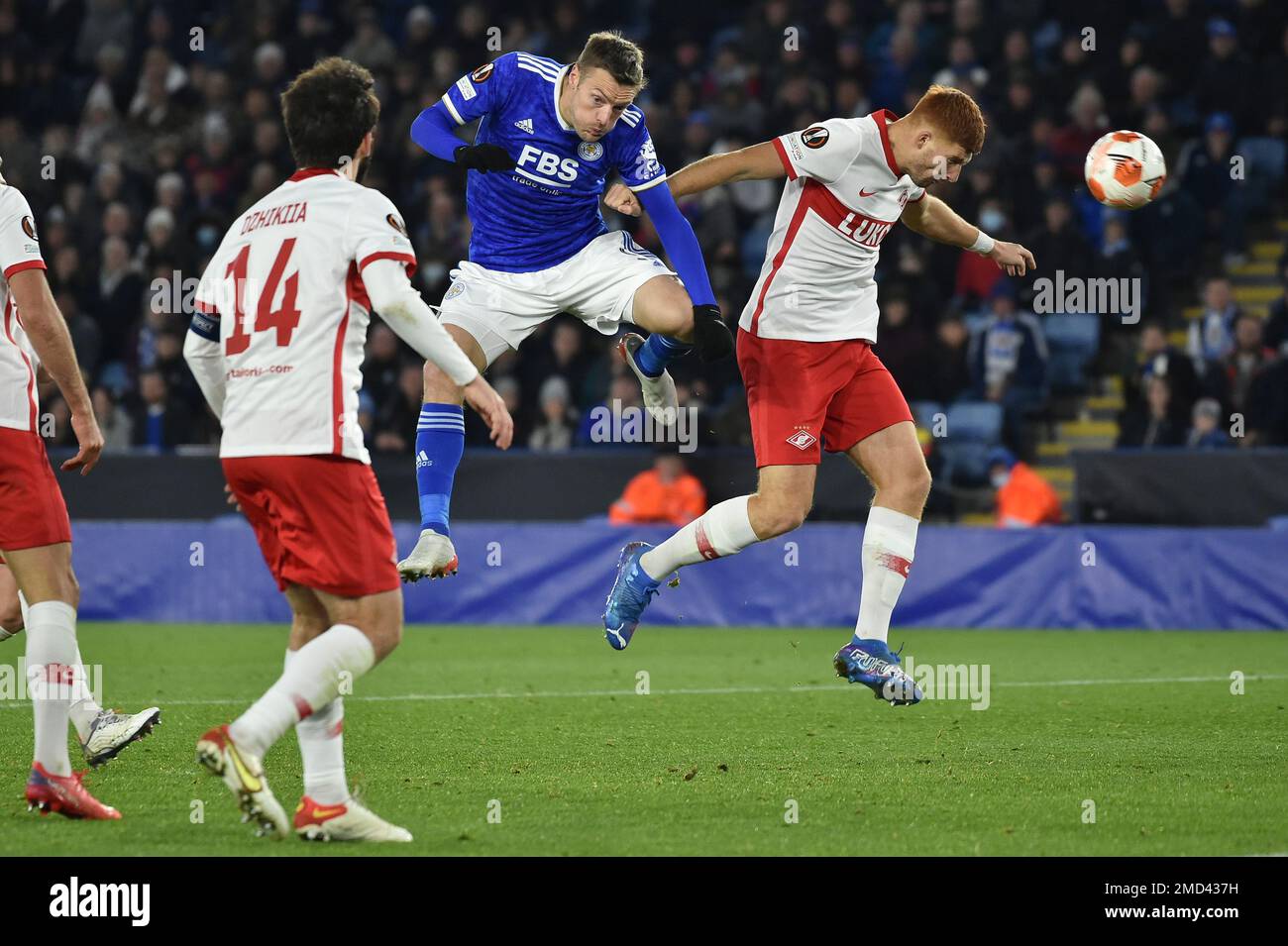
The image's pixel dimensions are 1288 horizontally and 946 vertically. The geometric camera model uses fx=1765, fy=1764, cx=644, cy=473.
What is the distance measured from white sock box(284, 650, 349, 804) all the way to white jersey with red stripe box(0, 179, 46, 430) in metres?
1.43

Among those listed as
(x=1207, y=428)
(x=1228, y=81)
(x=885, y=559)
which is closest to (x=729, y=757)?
(x=885, y=559)

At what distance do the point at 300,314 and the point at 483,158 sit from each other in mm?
2049

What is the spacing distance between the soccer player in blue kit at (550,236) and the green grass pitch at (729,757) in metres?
1.16

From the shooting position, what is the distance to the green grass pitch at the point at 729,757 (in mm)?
5484

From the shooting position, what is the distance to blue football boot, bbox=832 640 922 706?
729 centimetres

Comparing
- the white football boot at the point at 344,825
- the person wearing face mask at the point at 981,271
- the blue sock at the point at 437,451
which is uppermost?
the person wearing face mask at the point at 981,271

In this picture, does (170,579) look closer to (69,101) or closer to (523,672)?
(523,672)

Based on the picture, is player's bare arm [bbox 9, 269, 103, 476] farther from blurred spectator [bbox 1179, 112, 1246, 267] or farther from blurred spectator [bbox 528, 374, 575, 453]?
blurred spectator [bbox 1179, 112, 1246, 267]

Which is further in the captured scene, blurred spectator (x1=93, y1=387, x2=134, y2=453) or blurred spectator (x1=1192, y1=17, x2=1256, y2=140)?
blurred spectator (x1=1192, y1=17, x2=1256, y2=140)

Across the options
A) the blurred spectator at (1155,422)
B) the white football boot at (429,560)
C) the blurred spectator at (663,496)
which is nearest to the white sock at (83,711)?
the white football boot at (429,560)

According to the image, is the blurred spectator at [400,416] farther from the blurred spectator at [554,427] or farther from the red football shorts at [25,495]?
the red football shorts at [25,495]

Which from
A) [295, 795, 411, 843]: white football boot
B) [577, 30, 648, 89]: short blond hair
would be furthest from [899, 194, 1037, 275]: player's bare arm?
[295, 795, 411, 843]: white football boot

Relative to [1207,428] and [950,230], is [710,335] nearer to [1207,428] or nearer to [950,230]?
[950,230]

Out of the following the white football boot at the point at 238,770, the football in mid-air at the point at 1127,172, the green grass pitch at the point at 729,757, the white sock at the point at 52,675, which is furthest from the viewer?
the football in mid-air at the point at 1127,172
